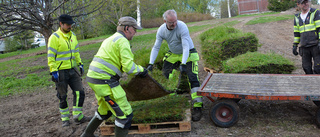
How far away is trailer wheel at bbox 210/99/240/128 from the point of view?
149 inches

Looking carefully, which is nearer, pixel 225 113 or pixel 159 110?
pixel 225 113

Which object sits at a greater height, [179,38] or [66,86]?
[179,38]

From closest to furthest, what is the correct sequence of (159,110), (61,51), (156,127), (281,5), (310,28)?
1. (156,127)
2. (159,110)
3. (61,51)
4. (310,28)
5. (281,5)

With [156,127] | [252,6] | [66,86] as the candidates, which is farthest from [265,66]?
[252,6]

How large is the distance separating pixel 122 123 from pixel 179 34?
78.6 inches

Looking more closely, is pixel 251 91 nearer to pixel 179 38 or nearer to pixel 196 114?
pixel 196 114

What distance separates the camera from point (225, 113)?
3.86 meters

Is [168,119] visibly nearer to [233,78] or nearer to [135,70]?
[135,70]


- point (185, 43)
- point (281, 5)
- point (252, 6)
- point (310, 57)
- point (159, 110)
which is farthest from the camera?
point (252, 6)

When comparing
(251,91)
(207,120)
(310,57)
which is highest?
(310,57)

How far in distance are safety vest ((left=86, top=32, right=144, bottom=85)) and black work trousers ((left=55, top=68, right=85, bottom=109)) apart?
4.96ft

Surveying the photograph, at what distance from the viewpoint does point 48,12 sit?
8.54 meters

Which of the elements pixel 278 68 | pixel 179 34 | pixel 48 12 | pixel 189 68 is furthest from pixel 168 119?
pixel 48 12

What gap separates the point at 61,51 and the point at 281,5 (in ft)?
79.7
